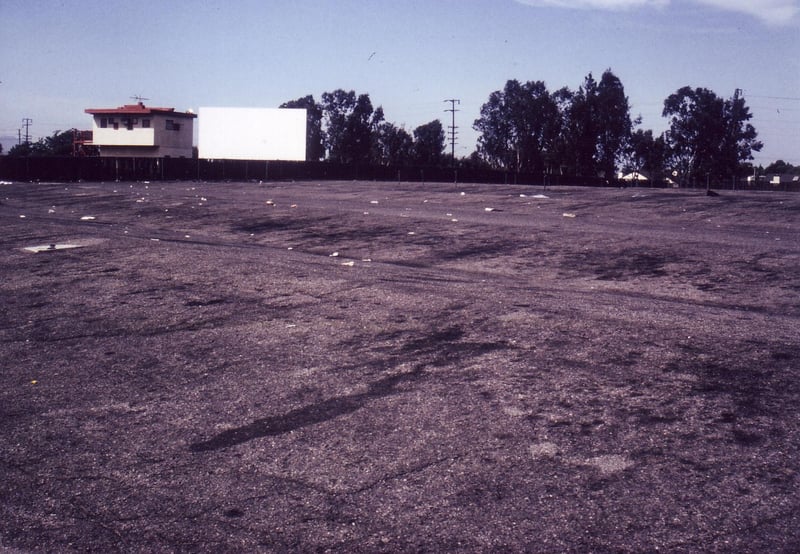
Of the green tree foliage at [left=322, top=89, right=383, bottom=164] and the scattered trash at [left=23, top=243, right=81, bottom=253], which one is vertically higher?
the green tree foliage at [left=322, top=89, right=383, bottom=164]

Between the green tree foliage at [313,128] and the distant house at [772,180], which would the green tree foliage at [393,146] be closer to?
the green tree foliage at [313,128]

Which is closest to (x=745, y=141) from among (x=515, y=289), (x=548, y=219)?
(x=548, y=219)

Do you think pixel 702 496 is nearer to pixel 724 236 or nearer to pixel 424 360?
pixel 424 360

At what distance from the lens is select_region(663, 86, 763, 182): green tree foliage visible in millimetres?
97312

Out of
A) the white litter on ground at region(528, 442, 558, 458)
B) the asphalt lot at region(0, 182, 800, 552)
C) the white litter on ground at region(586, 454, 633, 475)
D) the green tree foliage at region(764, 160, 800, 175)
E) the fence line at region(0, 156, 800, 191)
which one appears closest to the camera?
the asphalt lot at region(0, 182, 800, 552)

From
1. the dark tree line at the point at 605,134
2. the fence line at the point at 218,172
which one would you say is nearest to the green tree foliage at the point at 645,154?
the dark tree line at the point at 605,134

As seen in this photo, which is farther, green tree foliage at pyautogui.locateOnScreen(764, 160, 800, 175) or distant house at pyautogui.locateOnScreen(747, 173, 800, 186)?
green tree foliage at pyautogui.locateOnScreen(764, 160, 800, 175)

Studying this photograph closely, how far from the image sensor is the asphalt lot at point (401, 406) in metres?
3.28

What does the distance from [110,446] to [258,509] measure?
127cm

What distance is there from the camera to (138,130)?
86250 mm

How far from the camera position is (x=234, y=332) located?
21.8ft

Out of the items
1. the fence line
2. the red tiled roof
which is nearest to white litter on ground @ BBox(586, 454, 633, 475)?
the fence line

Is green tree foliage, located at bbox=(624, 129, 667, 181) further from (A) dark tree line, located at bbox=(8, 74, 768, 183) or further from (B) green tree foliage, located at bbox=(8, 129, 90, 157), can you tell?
(B) green tree foliage, located at bbox=(8, 129, 90, 157)

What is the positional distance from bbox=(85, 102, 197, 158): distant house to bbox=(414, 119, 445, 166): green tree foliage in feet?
135
